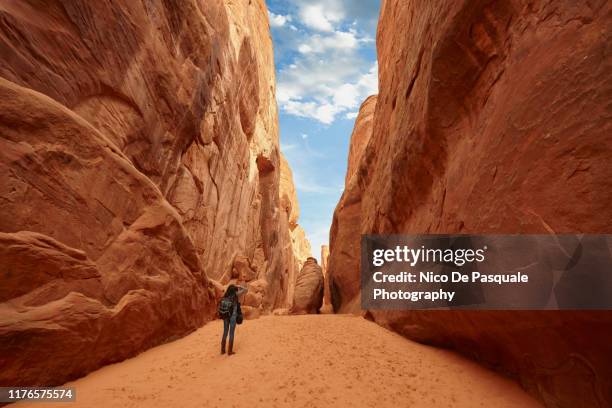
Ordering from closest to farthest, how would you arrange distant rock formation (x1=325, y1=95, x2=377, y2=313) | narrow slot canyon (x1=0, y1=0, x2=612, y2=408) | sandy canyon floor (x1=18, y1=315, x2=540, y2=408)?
narrow slot canyon (x1=0, y1=0, x2=612, y2=408) → sandy canyon floor (x1=18, y1=315, x2=540, y2=408) → distant rock formation (x1=325, y1=95, x2=377, y2=313)

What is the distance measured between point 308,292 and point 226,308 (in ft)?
48.6

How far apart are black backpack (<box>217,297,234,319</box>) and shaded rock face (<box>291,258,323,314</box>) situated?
1416 cm

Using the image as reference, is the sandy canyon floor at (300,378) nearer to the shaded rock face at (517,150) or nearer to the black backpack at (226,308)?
the shaded rock face at (517,150)

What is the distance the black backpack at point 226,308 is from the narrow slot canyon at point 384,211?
85 centimetres

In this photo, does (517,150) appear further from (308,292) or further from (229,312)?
(308,292)

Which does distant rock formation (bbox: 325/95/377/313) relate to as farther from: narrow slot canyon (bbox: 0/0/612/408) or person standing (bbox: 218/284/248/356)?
person standing (bbox: 218/284/248/356)

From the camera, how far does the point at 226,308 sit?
287 inches

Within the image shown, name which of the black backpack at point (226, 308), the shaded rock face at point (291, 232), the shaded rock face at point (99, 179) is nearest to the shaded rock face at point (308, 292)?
the shaded rock face at point (99, 179)

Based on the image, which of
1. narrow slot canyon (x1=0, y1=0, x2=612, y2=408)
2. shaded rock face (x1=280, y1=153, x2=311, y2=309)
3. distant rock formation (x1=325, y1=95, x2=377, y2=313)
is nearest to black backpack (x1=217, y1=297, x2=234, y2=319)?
narrow slot canyon (x1=0, y1=0, x2=612, y2=408)

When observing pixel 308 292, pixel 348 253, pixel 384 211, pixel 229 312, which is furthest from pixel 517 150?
pixel 308 292

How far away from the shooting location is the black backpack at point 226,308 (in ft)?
23.7

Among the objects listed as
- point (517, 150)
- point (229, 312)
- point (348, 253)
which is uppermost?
point (517, 150)

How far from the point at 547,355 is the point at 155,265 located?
26.3 ft

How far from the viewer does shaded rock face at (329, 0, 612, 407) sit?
365 centimetres
